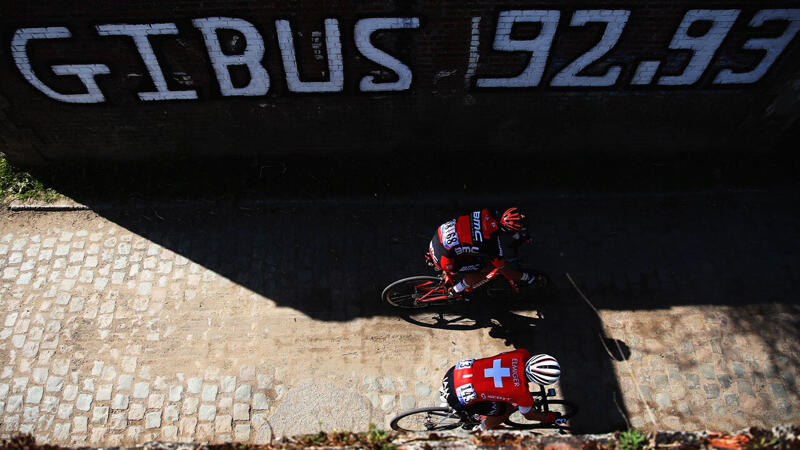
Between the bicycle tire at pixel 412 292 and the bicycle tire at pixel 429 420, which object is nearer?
the bicycle tire at pixel 429 420

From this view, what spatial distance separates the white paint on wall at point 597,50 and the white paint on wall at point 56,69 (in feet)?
22.7

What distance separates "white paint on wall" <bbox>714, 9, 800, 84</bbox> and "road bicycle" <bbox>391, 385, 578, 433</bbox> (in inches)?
225

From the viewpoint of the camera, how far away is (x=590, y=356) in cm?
684

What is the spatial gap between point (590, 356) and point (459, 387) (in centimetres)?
251

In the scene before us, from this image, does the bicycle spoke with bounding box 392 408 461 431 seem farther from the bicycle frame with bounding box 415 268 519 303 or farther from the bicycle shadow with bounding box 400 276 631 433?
the bicycle frame with bounding box 415 268 519 303

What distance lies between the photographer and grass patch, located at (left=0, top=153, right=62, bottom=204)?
8.21 m

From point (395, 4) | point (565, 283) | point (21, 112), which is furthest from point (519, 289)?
point (21, 112)

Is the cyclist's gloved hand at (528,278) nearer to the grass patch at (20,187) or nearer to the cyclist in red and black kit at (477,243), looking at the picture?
the cyclist in red and black kit at (477,243)

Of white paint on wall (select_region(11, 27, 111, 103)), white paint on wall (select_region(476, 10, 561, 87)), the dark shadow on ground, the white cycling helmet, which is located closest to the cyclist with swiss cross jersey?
the white cycling helmet

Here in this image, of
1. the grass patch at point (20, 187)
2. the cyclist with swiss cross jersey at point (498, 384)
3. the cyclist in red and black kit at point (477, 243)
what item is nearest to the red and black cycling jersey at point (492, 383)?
the cyclist with swiss cross jersey at point (498, 384)

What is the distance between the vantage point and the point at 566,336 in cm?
701

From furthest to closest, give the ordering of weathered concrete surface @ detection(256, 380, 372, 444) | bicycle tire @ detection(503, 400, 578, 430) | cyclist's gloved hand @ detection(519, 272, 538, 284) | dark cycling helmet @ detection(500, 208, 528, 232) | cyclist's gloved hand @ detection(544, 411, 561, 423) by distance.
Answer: cyclist's gloved hand @ detection(519, 272, 538, 284) < weathered concrete surface @ detection(256, 380, 372, 444) < bicycle tire @ detection(503, 400, 578, 430) < dark cycling helmet @ detection(500, 208, 528, 232) < cyclist's gloved hand @ detection(544, 411, 561, 423)

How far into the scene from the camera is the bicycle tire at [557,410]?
240 inches

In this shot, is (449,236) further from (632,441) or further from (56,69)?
(56,69)
